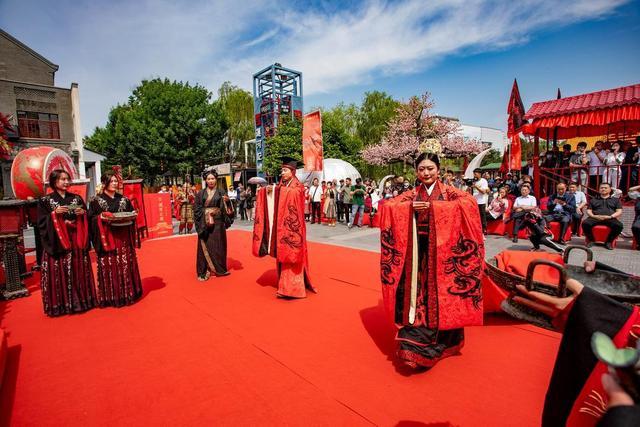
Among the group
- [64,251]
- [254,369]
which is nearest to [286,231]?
[254,369]

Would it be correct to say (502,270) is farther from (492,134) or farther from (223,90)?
(492,134)

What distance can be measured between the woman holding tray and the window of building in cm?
2275

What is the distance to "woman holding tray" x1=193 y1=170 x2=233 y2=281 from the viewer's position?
516 centimetres

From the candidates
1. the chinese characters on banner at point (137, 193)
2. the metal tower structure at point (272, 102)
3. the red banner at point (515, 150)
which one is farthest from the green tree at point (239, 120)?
the red banner at point (515, 150)

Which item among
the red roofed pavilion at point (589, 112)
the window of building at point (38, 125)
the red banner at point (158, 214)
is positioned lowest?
the red banner at point (158, 214)

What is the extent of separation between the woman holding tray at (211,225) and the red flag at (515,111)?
8.88 meters

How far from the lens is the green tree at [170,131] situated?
83.5 ft

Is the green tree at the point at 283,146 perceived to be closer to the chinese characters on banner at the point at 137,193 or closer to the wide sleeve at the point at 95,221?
the chinese characters on banner at the point at 137,193

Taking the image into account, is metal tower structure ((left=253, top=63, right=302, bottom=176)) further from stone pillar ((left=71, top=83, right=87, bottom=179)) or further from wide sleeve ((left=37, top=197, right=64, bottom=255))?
wide sleeve ((left=37, top=197, right=64, bottom=255))

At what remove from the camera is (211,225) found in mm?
5191

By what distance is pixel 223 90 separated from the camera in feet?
115

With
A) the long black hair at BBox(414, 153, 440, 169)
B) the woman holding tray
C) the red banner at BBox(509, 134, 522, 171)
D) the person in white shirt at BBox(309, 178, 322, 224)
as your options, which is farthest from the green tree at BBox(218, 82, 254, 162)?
the long black hair at BBox(414, 153, 440, 169)

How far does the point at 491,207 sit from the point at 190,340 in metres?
7.66

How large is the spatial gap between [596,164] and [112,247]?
1033cm
